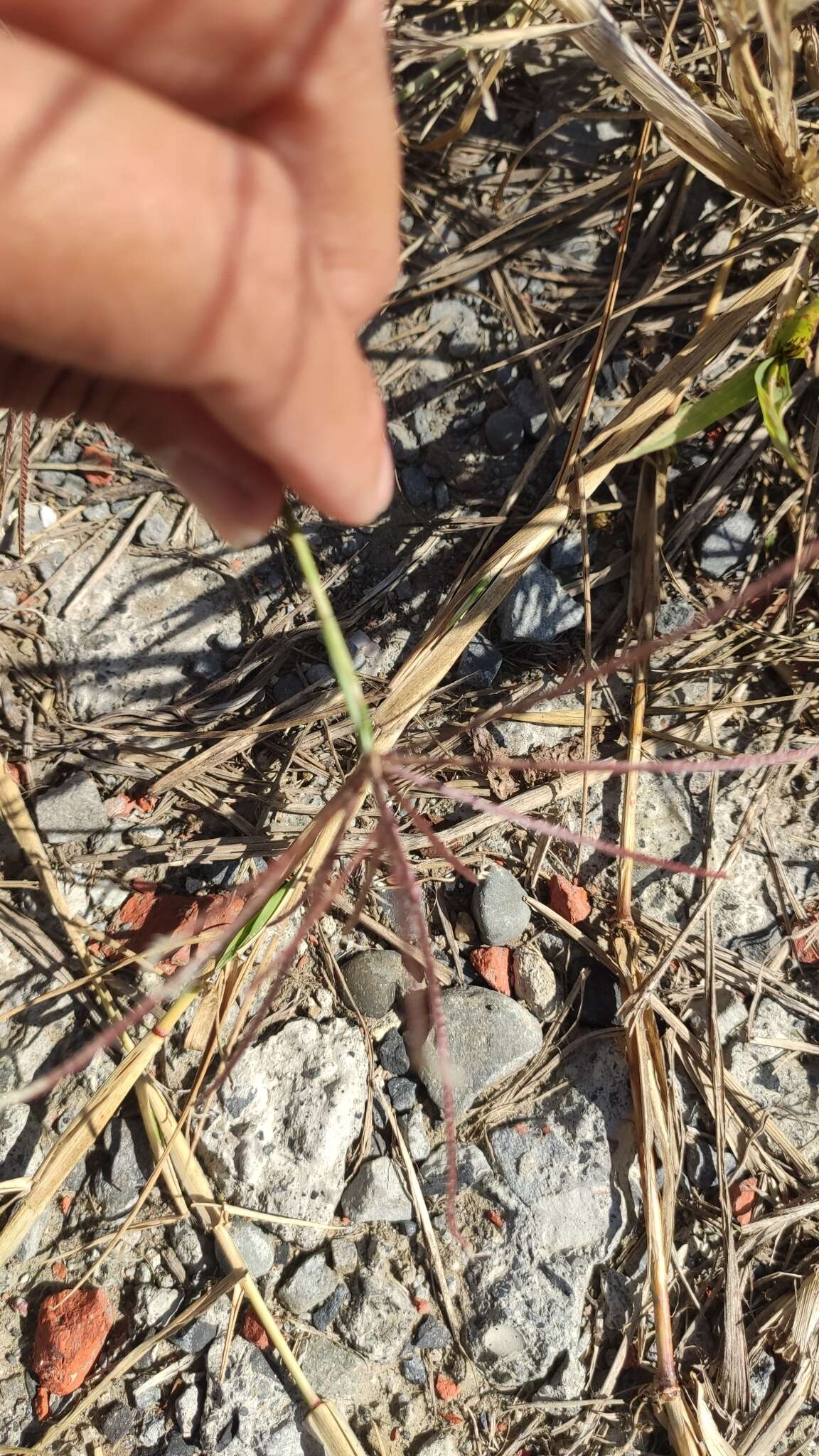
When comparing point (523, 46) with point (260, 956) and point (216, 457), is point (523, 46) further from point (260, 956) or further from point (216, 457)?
point (260, 956)

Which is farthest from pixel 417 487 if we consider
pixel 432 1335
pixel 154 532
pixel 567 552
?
pixel 432 1335

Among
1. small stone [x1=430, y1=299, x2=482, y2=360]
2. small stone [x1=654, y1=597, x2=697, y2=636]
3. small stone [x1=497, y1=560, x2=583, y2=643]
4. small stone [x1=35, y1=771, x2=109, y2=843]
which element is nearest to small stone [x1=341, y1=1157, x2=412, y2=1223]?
small stone [x1=35, y1=771, x2=109, y2=843]

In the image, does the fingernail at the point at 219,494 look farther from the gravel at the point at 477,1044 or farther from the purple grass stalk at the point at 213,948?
the gravel at the point at 477,1044

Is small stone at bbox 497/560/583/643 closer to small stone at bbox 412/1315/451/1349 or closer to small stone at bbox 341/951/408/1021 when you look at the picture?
small stone at bbox 341/951/408/1021

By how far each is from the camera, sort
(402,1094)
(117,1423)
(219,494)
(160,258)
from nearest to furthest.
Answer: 1. (160,258)
2. (219,494)
3. (117,1423)
4. (402,1094)

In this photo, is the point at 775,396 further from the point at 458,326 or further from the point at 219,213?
the point at 219,213

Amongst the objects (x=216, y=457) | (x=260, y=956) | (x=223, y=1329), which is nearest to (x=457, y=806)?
(x=260, y=956)

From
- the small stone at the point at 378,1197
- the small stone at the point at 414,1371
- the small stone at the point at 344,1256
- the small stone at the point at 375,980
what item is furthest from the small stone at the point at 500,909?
the small stone at the point at 414,1371
